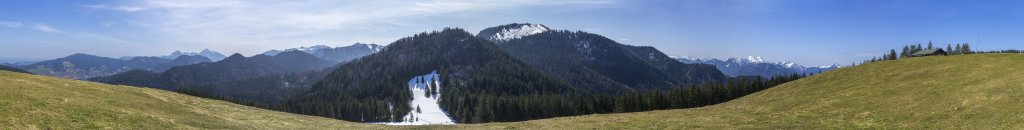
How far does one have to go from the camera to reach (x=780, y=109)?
7206 centimetres

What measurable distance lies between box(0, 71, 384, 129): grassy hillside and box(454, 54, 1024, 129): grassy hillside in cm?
2481

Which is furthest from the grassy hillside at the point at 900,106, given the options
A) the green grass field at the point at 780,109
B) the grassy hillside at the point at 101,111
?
the grassy hillside at the point at 101,111

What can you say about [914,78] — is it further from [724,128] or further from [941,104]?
[724,128]

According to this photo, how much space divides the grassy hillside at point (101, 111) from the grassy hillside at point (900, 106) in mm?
24808

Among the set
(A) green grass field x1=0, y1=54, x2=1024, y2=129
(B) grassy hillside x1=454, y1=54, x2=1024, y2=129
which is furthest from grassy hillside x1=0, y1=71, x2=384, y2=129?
(B) grassy hillside x1=454, y1=54, x2=1024, y2=129

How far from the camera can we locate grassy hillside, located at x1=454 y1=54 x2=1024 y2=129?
48.1m

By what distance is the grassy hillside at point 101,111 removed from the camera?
37906 mm

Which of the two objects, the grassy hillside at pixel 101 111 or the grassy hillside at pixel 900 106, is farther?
the grassy hillside at pixel 900 106

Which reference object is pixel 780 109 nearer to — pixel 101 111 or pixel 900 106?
pixel 900 106

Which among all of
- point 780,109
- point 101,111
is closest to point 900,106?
point 780,109

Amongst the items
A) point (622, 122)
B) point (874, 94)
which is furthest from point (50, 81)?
point (874, 94)

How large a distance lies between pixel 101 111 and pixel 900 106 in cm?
7406

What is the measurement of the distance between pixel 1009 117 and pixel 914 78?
40792 mm

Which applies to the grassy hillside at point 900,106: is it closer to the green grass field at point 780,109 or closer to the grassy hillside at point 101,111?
the green grass field at point 780,109
